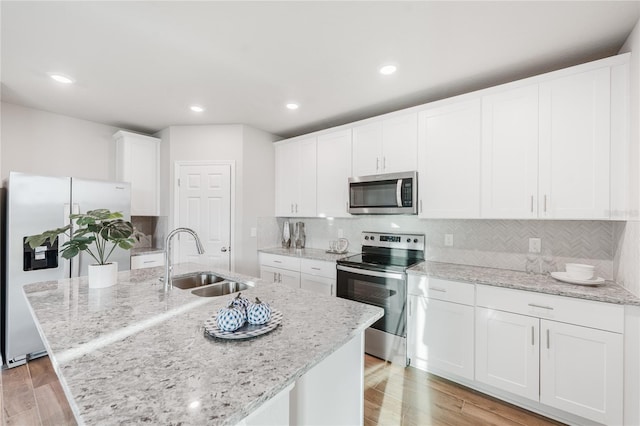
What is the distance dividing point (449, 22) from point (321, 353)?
1.89 meters

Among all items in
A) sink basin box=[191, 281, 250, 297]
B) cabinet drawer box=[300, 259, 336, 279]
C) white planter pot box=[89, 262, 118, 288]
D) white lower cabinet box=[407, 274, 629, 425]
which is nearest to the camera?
white lower cabinet box=[407, 274, 629, 425]

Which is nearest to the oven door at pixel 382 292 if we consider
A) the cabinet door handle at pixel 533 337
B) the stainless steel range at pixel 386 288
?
the stainless steel range at pixel 386 288

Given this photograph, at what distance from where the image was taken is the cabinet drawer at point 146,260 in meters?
3.23

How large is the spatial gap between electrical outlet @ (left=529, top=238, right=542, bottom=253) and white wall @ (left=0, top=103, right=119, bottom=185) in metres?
4.62

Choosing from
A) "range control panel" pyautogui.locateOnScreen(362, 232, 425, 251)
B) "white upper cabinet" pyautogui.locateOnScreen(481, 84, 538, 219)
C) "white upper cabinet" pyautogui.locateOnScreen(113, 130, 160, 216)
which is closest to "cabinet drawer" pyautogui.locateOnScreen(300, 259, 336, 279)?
"range control panel" pyautogui.locateOnScreen(362, 232, 425, 251)

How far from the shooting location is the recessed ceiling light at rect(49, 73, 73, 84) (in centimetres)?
228

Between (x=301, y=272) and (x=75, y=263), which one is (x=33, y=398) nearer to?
(x=75, y=263)

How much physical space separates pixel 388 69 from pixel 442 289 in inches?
70.0

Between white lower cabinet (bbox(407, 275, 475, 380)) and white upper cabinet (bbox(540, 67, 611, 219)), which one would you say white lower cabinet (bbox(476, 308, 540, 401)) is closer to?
white lower cabinet (bbox(407, 275, 475, 380))

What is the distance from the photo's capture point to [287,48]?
1.93 m

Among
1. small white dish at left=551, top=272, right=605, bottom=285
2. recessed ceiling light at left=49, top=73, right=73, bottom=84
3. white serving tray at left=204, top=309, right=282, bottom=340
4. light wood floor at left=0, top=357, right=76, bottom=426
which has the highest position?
recessed ceiling light at left=49, top=73, right=73, bottom=84

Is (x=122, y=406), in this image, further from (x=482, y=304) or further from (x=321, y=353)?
(x=482, y=304)

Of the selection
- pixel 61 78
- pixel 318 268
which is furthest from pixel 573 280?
pixel 61 78

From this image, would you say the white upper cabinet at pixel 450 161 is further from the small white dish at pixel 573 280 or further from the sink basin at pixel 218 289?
the sink basin at pixel 218 289
